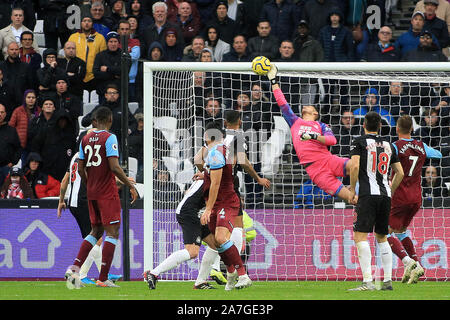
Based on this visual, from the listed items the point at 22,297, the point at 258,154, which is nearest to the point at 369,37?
the point at 258,154

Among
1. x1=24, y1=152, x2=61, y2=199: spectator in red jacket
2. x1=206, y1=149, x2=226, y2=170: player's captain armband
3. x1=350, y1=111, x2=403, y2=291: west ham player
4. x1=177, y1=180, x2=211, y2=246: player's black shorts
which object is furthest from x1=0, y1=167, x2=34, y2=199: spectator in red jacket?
x1=350, y1=111, x2=403, y2=291: west ham player

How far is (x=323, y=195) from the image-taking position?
1411cm

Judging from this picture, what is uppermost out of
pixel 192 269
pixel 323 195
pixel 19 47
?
pixel 19 47

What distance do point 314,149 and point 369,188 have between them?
1.50m

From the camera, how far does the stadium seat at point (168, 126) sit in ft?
47.0

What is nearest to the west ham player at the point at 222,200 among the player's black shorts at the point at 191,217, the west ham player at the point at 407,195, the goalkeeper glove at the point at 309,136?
the player's black shorts at the point at 191,217

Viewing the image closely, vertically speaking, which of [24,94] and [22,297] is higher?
[24,94]

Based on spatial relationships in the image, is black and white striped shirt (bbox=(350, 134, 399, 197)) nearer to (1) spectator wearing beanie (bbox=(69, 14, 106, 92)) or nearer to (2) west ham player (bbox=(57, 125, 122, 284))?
(2) west ham player (bbox=(57, 125, 122, 284))

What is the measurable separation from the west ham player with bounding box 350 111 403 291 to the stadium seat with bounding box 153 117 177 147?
4.48 meters

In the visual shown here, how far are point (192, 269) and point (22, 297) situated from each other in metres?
4.37

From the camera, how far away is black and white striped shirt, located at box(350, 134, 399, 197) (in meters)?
10.5

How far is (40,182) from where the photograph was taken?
14.9 meters

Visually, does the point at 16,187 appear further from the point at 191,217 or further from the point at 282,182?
the point at 191,217

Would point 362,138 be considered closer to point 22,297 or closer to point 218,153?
point 218,153
